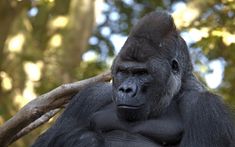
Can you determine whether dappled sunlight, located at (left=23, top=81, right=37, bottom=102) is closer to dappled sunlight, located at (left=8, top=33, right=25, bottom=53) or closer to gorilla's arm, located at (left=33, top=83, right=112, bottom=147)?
dappled sunlight, located at (left=8, top=33, right=25, bottom=53)

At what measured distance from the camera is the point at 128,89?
17.1ft

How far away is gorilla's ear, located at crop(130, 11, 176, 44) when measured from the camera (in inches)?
213

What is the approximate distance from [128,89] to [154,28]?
20.0 inches

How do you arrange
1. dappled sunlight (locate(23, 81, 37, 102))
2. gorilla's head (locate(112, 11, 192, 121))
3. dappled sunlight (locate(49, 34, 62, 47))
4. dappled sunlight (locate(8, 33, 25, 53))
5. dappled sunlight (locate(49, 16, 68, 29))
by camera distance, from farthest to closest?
dappled sunlight (locate(49, 16, 68, 29)), dappled sunlight (locate(49, 34, 62, 47)), dappled sunlight (locate(8, 33, 25, 53)), dappled sunlight (locate(23, 81, 37, 102)), gorilla's head (locate(112, 11, 192, 121))

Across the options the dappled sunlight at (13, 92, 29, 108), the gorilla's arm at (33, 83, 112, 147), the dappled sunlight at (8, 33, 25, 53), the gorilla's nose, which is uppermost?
the dappled sunlight at (8, 33, 25, 53)

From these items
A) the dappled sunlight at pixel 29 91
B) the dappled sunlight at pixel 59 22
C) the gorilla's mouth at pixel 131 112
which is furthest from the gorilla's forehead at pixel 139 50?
the dappled sunlight at pixel 59 22

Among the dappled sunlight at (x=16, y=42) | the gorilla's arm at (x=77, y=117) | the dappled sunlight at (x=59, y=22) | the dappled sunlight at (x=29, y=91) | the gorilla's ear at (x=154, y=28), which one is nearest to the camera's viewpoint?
the gorilla's ear at (x=154, y=28)

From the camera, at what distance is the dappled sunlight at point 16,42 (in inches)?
384

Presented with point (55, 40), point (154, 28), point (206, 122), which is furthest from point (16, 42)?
point (206, 122)

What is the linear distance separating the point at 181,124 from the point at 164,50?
0.53 meters

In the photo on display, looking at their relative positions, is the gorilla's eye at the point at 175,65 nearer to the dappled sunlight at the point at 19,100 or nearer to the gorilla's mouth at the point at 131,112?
the gorilla's mouth at the point at 131,112

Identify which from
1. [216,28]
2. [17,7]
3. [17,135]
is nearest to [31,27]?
[17,7]

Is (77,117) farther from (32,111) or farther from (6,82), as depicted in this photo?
(6,82)

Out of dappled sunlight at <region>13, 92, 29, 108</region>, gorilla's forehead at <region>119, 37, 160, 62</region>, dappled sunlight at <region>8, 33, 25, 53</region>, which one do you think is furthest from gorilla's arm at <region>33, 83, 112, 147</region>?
dappled sunlight at <region>8, 33, 25, 53</region>
